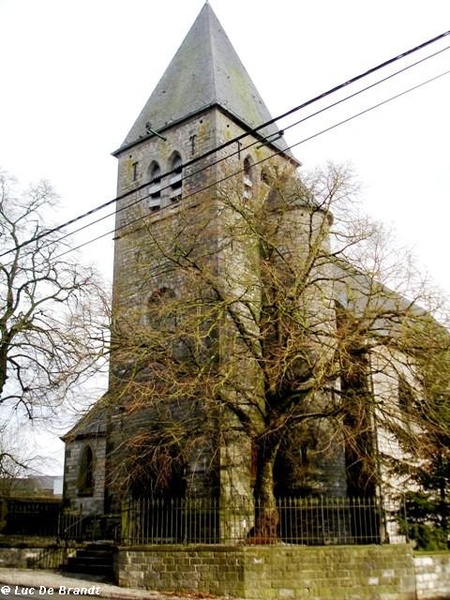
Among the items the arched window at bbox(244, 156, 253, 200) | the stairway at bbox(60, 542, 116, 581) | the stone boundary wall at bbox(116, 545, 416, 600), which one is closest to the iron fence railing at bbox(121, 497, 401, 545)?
the stone boundary wall at bbox(116, 545, 416, 600)

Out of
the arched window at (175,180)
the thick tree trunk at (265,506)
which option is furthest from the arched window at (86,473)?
the thick tree trunk at (265,506)

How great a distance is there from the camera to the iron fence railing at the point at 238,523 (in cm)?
1420

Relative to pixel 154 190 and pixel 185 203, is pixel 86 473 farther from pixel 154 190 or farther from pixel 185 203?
pixel 185 203

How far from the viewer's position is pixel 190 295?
1689 centimetres

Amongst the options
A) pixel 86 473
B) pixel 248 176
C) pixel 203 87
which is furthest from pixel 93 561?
pixel 203 87

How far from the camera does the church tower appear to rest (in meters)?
16.6

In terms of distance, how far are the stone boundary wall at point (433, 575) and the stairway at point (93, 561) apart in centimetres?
678

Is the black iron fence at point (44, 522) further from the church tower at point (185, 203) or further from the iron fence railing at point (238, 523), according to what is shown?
the iron fence railing at point (238, 523)

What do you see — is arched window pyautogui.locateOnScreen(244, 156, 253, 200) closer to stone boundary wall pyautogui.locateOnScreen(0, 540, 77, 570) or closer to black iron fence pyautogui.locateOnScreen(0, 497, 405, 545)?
black iron fence pyautogui.locateOnScreen(0, 497, 405, 545)

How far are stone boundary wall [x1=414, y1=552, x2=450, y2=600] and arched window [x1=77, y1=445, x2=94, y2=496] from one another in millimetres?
13566

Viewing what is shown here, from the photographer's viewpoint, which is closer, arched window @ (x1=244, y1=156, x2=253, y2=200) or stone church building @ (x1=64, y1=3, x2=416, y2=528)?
stone church building @ (x1=64, y1=3, x2=416, y2=528)

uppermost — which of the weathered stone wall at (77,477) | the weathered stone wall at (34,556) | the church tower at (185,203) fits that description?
the church tower at (185,203)

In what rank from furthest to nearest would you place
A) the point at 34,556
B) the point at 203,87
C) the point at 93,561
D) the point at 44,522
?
the point at 203,87 → the point at 44,522 → the point at 34,556 → the point at 93,561

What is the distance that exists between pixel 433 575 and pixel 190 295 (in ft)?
28.1
